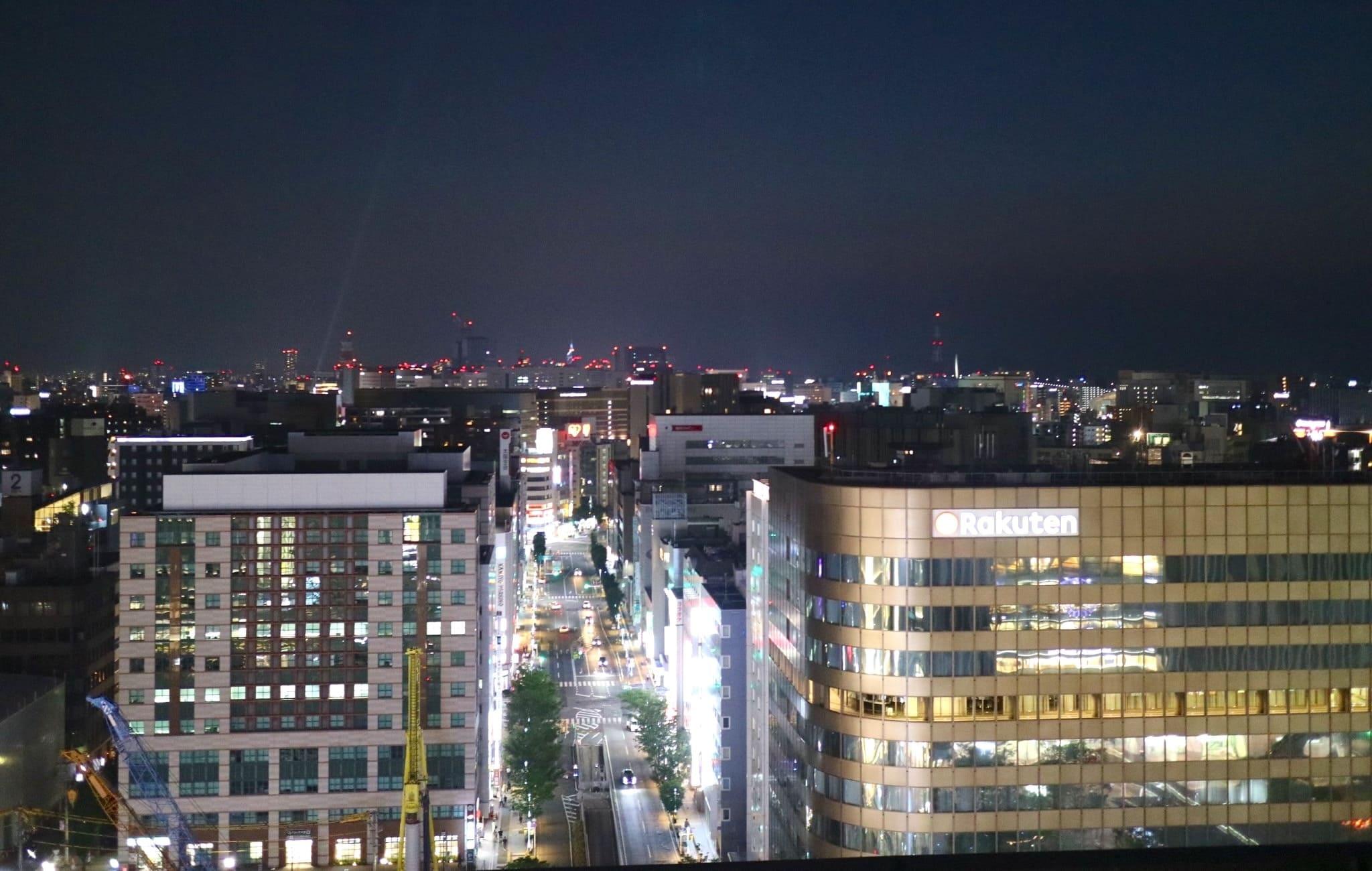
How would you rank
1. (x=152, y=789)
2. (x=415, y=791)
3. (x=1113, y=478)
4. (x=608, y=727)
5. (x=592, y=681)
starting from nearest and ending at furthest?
(x=1113, y=478) < (x=415, y=791) < (x=152, y=789) < (x=608, y=727) < (x=592, y=681)

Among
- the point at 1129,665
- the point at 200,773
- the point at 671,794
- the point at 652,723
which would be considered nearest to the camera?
the point at 1129,665

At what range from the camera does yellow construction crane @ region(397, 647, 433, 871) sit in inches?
872

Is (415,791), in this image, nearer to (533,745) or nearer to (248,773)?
A: (248,773)

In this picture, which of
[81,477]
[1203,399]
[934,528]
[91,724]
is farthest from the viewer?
[1203,399]

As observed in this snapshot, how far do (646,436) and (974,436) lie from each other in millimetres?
21336

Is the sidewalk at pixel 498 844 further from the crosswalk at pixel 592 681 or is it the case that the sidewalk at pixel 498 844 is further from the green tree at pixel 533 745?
the crosswalk at pixel 592 681

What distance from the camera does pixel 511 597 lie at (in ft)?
Answer: 141

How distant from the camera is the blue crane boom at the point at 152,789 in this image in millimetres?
24000

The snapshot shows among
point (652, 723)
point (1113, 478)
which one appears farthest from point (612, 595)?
point (1113, 478)

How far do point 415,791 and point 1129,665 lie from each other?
1385 centimetres

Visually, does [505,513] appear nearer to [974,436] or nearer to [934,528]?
[974,436]

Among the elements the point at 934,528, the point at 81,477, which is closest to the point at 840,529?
the point at 934,528

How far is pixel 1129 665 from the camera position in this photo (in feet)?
46.2

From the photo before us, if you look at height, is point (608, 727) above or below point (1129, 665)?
below
